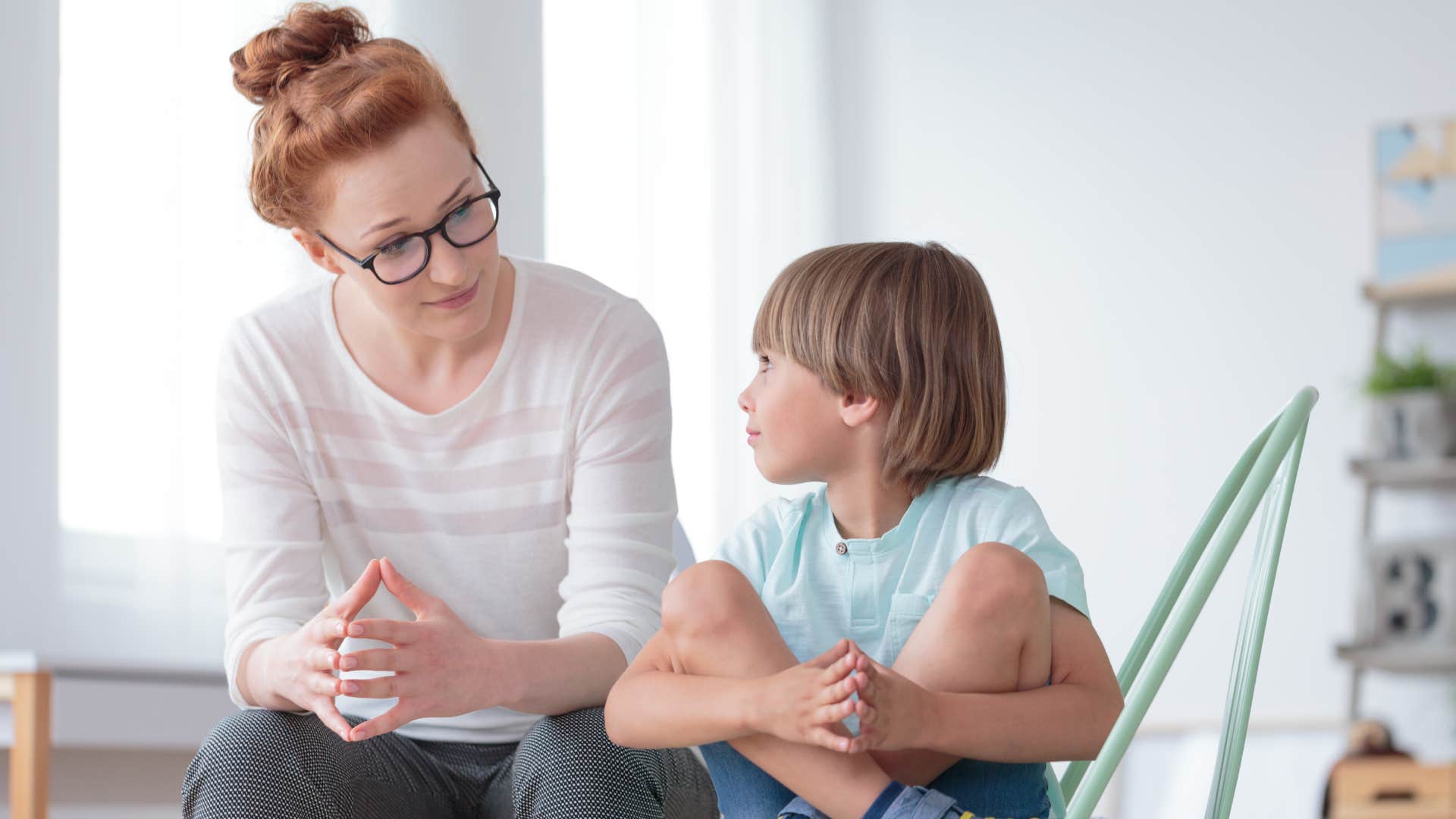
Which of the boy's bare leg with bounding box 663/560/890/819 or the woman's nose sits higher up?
the woman's nose

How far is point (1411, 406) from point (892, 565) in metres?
2.75

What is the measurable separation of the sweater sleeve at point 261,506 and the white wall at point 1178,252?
2771 millimetres

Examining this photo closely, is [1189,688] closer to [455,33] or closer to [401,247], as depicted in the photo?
[455,33]

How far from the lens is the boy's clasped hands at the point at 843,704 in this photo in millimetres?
824

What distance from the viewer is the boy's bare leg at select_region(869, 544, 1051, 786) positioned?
904 millimetres

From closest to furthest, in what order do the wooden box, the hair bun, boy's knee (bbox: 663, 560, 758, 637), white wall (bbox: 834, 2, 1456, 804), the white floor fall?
1. boy's knee (bbox: 663, 560, 758, 637)
2. the hair bun
3. the wooden box
4. the white floor
5. white wall (bbox: 834, 2, 1456, 804)

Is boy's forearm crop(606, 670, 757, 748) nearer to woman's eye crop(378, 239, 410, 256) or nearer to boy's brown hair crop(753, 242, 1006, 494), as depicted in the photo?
boy's brown hair crop(753, 242, 1006, 494)

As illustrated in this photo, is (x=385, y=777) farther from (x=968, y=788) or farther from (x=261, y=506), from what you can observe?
(x=968, y=788)

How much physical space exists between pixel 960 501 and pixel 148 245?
1.33 metres

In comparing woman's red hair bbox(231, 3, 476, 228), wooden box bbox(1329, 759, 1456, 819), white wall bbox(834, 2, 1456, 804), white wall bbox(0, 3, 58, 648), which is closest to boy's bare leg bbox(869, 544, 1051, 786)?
woman's red hair bbox(231, 3, 476, 228)

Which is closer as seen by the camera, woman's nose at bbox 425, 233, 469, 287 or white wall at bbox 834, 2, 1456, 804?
woman's nose at bbox 425, 233, 469, 287

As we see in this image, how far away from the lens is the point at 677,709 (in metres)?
0.93

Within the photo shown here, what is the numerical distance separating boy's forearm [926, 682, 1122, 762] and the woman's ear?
69cm

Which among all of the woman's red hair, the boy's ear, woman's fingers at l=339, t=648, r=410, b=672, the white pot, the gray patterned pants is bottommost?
the gray patterned pants
